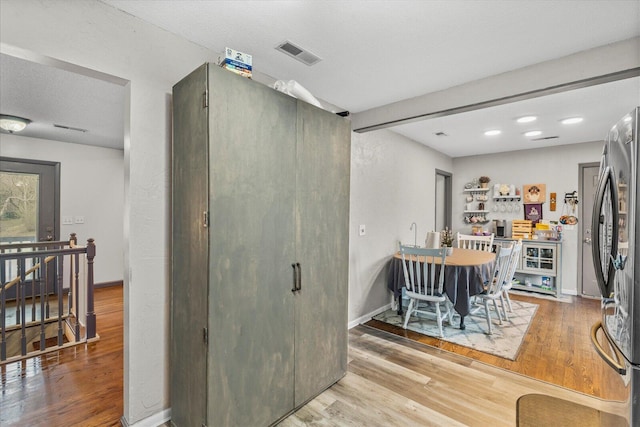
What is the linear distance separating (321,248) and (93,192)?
15.8 feet

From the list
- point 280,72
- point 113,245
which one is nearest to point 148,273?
point 280,72

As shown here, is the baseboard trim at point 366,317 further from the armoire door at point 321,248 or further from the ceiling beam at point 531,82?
the ceiling beam at point 531,82

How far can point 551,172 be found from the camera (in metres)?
5.05

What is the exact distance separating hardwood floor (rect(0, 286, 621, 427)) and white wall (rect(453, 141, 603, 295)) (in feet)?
7.45

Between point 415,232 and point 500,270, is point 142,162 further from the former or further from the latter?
point 415,232

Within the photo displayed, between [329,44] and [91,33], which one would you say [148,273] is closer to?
[91,33]

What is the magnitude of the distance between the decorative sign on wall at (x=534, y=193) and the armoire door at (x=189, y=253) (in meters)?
5.61

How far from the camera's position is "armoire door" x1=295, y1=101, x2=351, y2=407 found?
2.03 metres

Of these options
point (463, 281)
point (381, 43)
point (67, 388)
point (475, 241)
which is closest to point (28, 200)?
point (67, 388)

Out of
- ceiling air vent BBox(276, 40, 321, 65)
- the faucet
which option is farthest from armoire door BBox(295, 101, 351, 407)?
the faucet

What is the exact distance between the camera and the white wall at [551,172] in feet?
15.9

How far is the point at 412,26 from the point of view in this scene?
5.96ft

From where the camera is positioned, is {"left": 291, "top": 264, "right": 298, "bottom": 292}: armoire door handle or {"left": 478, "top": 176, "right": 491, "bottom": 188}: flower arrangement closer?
{"left": 291, "top": 264, "right": 298, "bottom": 292}: armoire door handle

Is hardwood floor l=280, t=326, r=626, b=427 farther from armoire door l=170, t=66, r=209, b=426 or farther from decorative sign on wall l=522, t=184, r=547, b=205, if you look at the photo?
decorative sign on wall l=522, t=184, r=547, b=205
